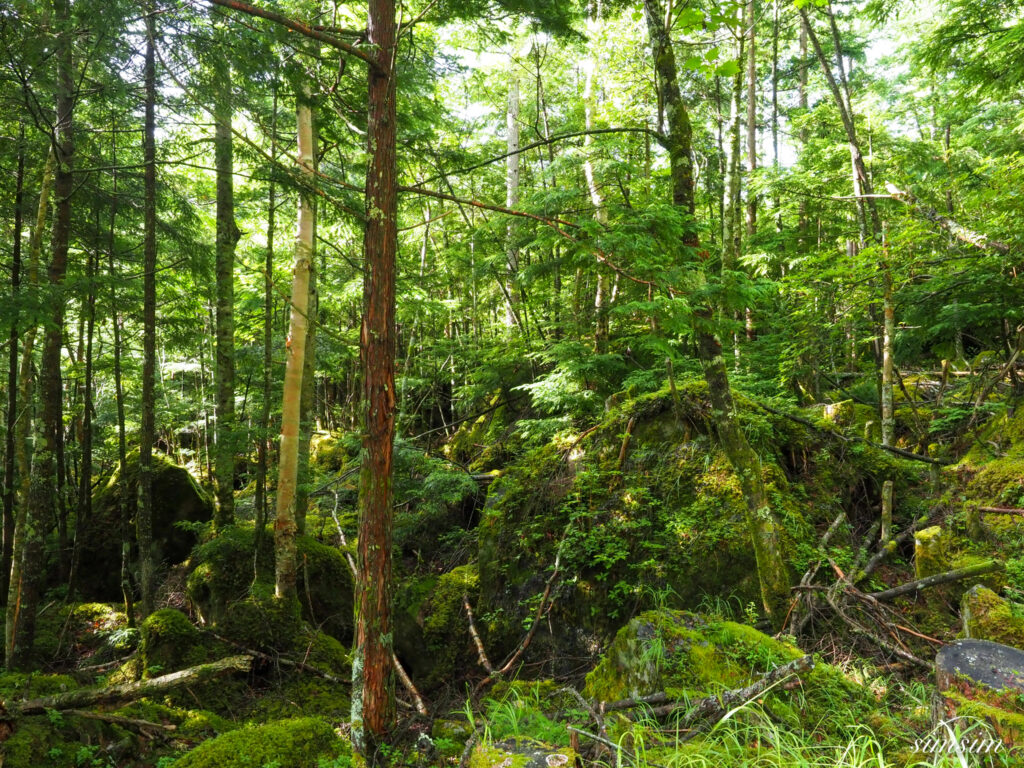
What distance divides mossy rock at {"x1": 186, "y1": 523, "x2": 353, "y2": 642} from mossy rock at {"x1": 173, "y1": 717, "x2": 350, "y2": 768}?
346 centimetres

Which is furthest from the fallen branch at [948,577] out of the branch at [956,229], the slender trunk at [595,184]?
the slender trunk at [595,184]

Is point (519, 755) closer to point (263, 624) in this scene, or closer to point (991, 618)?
point (991, 618)

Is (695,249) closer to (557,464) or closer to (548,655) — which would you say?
(557,464)

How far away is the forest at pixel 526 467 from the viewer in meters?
3.58

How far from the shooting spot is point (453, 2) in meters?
4.23

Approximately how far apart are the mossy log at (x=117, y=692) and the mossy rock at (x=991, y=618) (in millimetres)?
6422

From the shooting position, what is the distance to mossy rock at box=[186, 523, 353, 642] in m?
7.19

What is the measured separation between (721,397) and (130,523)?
34.8 feet

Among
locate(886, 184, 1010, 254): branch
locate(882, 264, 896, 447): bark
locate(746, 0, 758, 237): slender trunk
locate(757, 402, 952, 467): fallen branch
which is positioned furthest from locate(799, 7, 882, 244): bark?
locate(757, 402, 952, 467): fallen branch

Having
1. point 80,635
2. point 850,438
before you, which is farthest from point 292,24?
point 80,635

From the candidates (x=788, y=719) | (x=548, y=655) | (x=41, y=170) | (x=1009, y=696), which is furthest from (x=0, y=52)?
(x=1009, y=696)

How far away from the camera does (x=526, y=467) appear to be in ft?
24.1

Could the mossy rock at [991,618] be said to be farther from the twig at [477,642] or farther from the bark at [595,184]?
the bark at [595,184]

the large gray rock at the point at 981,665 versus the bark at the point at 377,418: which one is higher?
the bark at the point at 377,418
